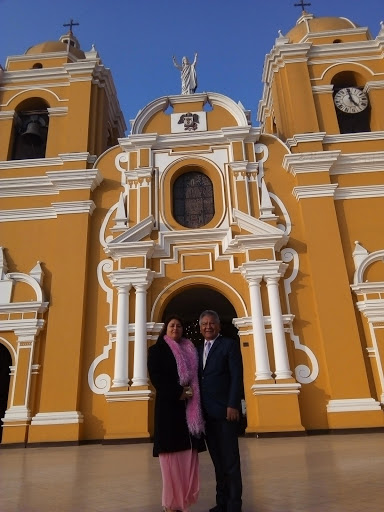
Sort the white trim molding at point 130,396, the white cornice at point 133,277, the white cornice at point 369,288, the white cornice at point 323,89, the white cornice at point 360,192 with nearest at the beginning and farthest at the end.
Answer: the white trim molding at point 130,396
the white cornice at point 369,288
the white cornice at point 133,277
the white cornice at point 360,192
the white cornice at point 323,89

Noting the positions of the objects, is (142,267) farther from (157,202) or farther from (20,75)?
(20,75)

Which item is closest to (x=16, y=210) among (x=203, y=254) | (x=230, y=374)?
(x=203, y=254)

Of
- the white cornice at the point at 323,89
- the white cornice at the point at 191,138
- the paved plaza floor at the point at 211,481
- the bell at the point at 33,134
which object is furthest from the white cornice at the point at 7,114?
the paved plaza floor at the point at 211,481

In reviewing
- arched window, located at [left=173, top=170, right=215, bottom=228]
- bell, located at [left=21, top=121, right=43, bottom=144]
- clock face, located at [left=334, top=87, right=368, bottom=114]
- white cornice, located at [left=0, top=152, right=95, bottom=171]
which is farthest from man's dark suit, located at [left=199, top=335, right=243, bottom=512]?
clock face, located at [left=334, top=87, right=368, bottom=114]

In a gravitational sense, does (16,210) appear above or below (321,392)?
above

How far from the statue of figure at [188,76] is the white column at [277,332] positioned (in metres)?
6.97

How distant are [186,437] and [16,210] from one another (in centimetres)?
1044

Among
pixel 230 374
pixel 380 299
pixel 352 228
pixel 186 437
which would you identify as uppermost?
pixel 352 228

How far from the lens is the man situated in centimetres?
331

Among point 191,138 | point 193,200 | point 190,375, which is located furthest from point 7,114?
point 190,375

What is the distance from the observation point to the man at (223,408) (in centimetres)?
331

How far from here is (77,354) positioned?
1026 centimetres

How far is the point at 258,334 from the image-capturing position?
995cm

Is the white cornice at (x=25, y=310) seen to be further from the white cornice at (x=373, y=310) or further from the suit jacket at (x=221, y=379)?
the suit jacket at (x=221, y=379)
